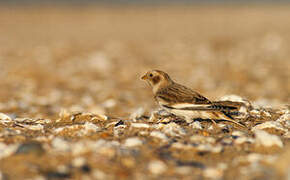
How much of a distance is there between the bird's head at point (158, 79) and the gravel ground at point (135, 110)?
33 cm

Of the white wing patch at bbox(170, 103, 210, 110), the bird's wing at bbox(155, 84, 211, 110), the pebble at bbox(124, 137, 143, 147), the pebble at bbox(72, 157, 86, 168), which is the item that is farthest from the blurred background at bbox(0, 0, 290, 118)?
the pebble at bbox(72, 157, 86, 168)

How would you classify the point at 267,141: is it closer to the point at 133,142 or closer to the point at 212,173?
the point at 212,173

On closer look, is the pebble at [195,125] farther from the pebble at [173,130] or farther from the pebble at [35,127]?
the pebble at [35,127]

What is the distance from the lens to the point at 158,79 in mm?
5367

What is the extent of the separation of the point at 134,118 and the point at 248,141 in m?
1.75

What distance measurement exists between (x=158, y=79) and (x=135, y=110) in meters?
0.91

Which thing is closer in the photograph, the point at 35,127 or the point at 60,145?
the point at 60,145

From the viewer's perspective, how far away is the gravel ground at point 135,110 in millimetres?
3352

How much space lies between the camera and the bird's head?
5.31 m

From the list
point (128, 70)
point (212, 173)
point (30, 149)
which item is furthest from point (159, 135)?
point (128, 70)

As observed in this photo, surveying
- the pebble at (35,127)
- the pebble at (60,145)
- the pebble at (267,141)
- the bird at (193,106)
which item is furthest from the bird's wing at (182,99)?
the pebble at (60,145)

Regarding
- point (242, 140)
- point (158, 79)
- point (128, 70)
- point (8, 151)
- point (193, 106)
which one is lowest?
point (8, 151)

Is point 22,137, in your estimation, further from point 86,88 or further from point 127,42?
point 127,42

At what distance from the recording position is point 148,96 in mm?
9664
